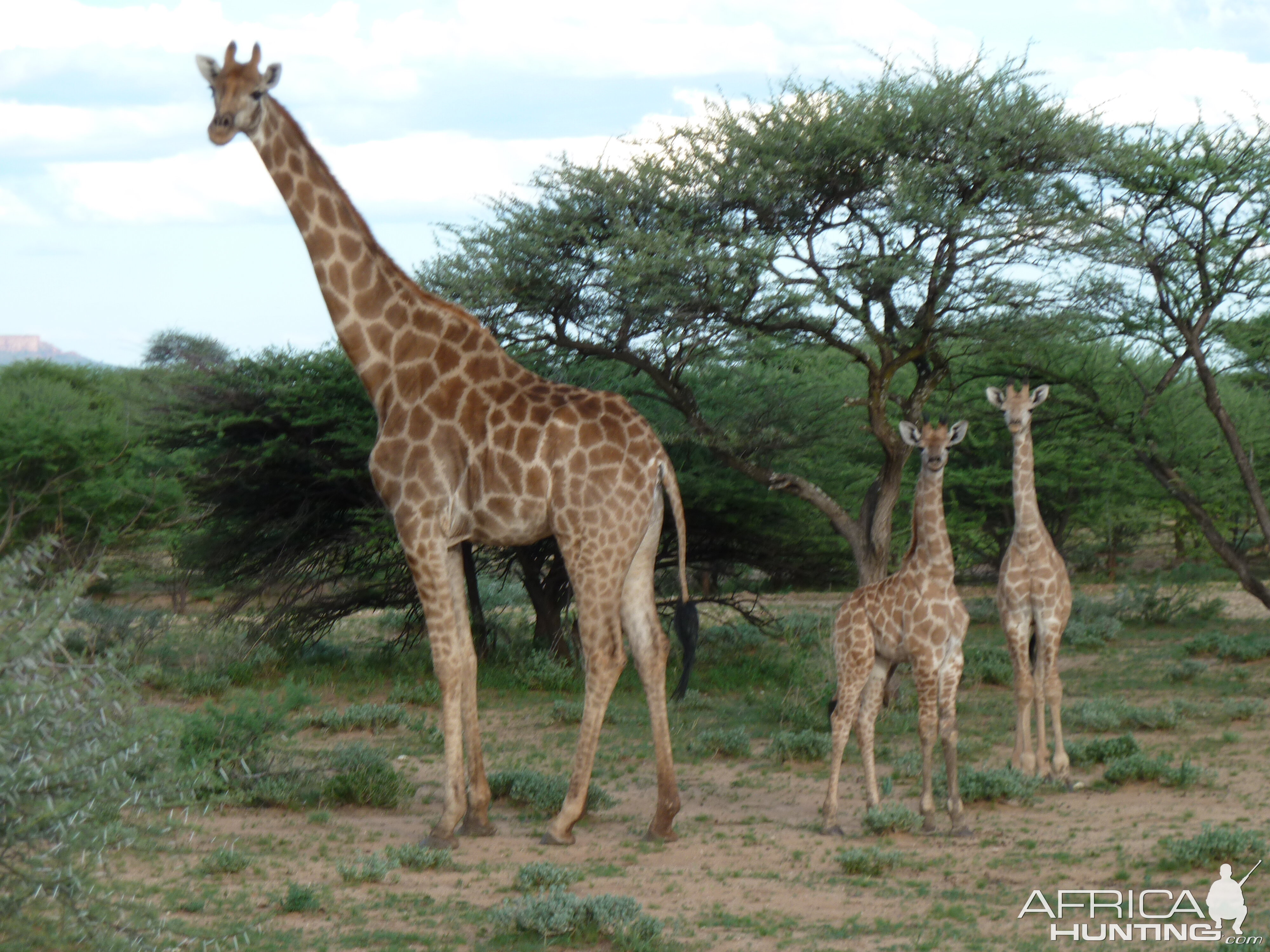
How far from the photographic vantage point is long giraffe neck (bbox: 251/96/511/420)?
309 inches

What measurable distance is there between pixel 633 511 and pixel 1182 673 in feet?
26.4

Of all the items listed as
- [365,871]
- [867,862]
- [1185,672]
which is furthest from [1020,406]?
[365,871]

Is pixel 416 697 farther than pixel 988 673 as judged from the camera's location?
No

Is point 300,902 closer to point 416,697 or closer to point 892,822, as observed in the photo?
point 892,822

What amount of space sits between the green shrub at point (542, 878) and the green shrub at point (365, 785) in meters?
2.09

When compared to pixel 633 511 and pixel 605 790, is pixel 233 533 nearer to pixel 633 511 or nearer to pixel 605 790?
pixel 605 790

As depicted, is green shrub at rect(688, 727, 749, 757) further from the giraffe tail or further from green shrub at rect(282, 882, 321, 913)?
green shrub at rect(282, 882, 321, 913)

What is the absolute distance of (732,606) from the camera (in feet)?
46.1

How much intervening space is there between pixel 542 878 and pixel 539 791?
187cm

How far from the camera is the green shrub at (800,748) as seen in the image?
→ 32.5 feet

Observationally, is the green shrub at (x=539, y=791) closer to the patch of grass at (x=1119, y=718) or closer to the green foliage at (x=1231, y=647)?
the patch of grass at (x=1119, y=718)

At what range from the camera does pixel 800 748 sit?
996 centimetres

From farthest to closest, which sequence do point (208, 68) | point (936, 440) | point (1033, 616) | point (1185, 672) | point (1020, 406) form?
point (1185, 672) → point (1020, 406) → point (1033, 616) → point (936, 440) → point (208, 68)

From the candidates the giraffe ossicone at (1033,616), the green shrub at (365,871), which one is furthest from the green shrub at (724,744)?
the green shrub at (365,871)
